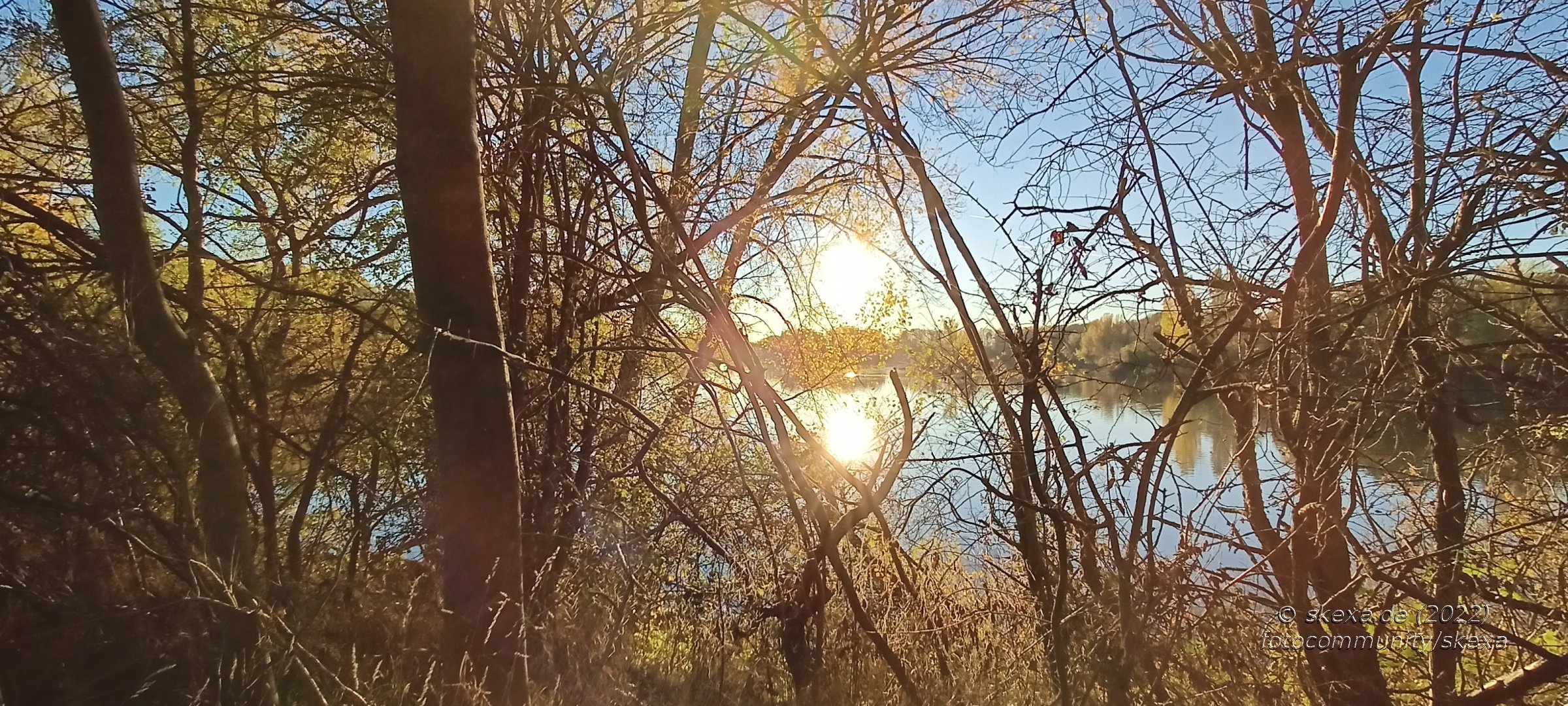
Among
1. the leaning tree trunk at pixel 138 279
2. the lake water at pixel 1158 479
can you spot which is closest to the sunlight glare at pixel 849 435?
the lake water at pixel 1158 479

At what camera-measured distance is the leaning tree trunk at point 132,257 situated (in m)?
2.63

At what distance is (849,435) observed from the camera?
242 inches

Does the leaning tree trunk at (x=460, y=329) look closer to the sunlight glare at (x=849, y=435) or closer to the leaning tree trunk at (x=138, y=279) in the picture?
the leaning tree trunk at (x=138, y=279)

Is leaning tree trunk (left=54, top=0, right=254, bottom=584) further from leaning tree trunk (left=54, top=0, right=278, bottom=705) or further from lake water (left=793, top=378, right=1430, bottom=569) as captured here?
lake water (left=793, top=378, right=1430, bottom=569)

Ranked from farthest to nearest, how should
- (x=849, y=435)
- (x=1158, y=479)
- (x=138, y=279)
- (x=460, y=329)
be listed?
(x=849, y=435) → (x=138, y=279) → (x=460, y=329) → (x=1158, y=479)

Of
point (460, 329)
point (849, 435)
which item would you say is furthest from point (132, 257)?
point (849, 435)

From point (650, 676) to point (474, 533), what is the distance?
Result: 180cm

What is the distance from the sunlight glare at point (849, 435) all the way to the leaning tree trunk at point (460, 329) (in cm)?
192

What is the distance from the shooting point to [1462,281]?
2465 mm

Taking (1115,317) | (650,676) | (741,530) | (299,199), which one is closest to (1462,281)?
(1115,317)

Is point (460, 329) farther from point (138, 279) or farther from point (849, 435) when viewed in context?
point (849, 435)

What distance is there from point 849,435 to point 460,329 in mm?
4179

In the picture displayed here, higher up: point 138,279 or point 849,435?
point 138,279

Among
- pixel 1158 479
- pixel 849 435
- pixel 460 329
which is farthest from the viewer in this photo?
pixel 849 435
